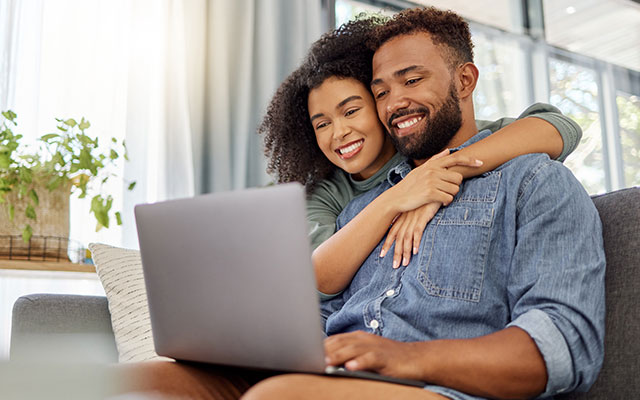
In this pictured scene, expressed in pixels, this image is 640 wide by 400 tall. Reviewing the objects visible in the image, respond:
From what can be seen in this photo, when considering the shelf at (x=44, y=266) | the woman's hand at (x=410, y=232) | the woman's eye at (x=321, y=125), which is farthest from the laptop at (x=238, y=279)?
the shelf at (x=44, y=266)

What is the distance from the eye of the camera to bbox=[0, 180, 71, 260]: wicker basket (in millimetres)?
1808

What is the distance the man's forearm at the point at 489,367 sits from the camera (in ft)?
2.67

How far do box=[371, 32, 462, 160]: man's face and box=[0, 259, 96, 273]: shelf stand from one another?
3.38ft

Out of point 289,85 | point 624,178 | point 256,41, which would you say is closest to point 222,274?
point 289,85

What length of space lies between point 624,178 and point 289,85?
3164 millimetres

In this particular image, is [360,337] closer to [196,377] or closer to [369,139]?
[196,377]

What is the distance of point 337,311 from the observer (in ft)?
4.11

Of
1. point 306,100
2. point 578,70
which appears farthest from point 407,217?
point 578,70

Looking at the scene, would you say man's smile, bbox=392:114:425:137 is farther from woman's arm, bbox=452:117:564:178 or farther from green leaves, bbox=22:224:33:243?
green leaves, bbox=22:224:33:243

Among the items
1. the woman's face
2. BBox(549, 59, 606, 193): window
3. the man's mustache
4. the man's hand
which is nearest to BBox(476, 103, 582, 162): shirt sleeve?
the man's mustache

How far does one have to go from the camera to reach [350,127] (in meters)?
1.50

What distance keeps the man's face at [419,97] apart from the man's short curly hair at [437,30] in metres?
0.02

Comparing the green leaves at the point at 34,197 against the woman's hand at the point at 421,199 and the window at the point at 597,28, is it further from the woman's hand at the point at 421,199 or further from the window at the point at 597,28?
the window at the point at 597,28

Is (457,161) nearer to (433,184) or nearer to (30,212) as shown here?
(433,184)
